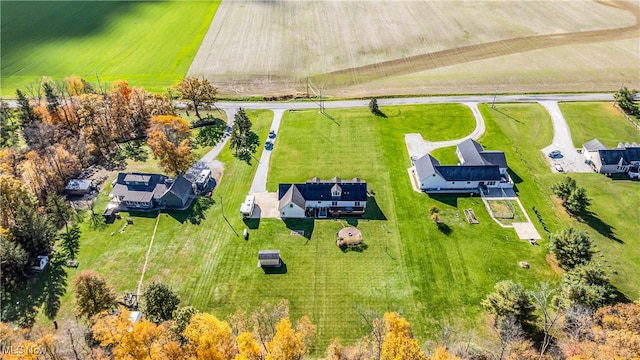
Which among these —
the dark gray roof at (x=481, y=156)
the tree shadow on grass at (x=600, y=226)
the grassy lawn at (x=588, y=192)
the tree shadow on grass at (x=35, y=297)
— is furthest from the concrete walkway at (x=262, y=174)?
the tree shadow on grass at (x=600, y=226)

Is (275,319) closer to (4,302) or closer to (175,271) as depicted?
(175,271)

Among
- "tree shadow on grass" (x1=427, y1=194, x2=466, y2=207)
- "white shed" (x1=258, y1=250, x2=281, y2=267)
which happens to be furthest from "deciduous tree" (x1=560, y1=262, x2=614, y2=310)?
"white shed" (x1=258, y1=250, x2=281, y2=267)

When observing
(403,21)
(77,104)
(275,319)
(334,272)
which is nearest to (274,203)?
(334,272)

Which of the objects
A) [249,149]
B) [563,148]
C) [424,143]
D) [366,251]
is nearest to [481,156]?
[424,143]

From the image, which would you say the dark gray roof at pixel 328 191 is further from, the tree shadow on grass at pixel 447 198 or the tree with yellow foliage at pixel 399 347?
the tree with yellow foliage at pixel 399 347

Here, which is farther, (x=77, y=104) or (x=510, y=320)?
(x=77, y=104)

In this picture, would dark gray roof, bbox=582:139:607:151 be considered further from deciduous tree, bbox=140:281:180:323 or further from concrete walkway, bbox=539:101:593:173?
deciduous tree, bbox=140:281:180:323
